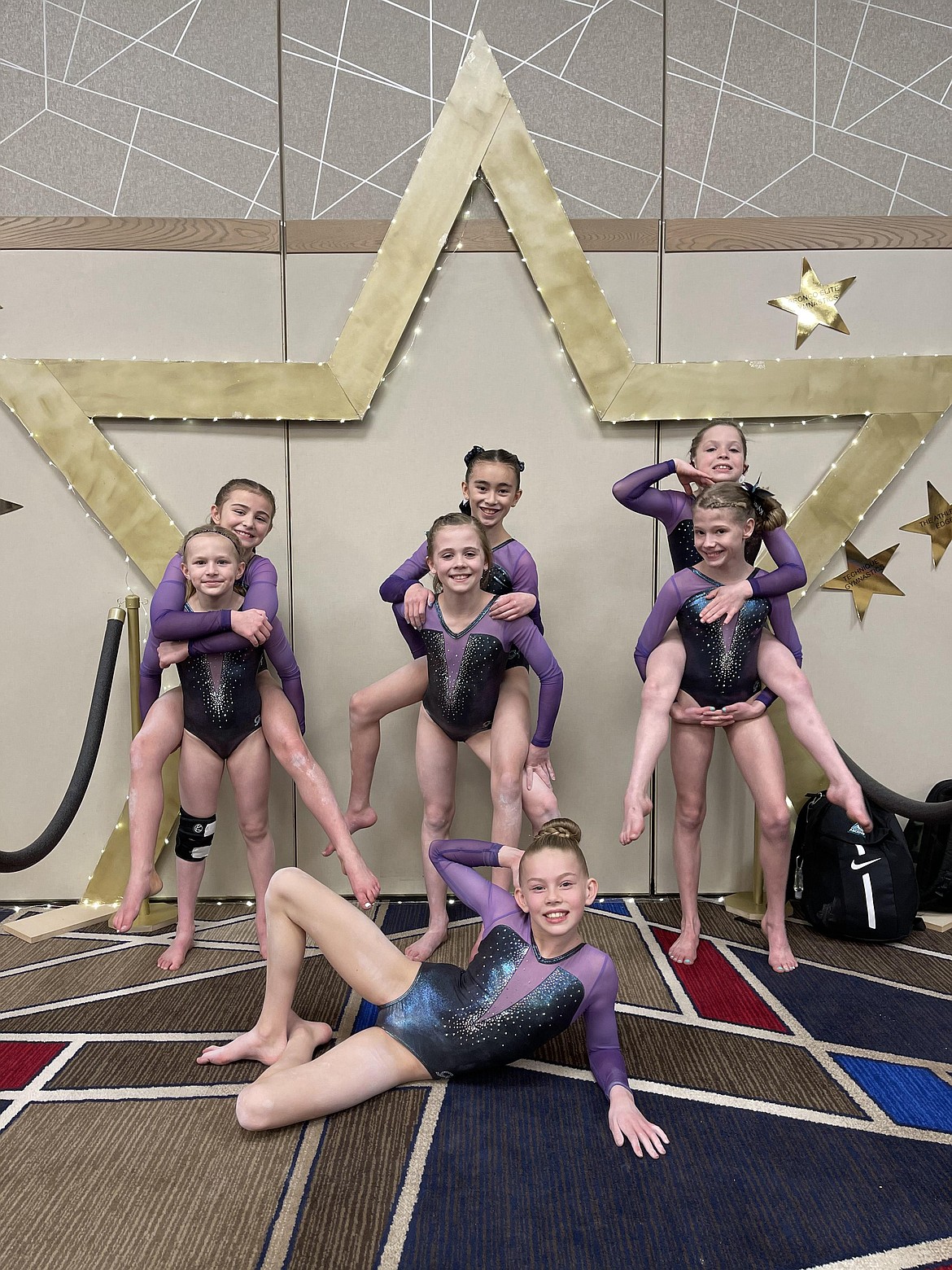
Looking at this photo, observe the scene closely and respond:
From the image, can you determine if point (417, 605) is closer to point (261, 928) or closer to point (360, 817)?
point (360, 817)

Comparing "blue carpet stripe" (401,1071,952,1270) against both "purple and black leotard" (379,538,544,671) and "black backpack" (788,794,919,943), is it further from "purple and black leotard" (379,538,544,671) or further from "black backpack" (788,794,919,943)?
"purple and black leotard" (379,538,544,671)

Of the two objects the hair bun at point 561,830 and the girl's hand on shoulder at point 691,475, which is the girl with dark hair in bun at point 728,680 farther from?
the hair bun at point 561,830

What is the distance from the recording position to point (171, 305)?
123 inches

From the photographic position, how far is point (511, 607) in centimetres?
256

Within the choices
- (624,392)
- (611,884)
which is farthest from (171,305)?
(611,884)

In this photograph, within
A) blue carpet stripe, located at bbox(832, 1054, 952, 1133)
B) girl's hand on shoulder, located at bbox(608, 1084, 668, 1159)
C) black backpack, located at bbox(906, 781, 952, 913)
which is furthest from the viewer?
black backpack, located at bbox(906, 781, 952, 913)

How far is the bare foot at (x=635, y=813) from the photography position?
7.17 feet

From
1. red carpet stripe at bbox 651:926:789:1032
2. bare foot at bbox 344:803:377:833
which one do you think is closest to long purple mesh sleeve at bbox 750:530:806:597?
red carpet stripe at bbox 651:926:789:1032

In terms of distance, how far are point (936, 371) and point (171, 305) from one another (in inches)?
112

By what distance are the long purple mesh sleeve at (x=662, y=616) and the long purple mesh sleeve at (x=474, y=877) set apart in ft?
2.94

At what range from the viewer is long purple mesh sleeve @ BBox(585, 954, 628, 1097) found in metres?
1.94

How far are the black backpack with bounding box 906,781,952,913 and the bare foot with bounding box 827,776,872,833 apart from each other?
2.64 feet

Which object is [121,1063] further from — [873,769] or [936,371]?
[936,371]

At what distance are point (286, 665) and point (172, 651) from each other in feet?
1.15
